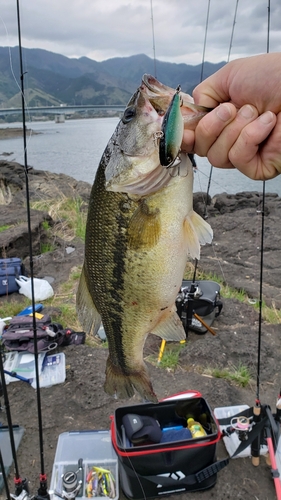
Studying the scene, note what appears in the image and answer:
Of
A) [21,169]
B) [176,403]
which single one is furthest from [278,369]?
[21,169]

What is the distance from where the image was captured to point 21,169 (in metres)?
18.4

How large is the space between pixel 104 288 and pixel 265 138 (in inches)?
40.8

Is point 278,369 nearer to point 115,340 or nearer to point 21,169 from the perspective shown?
point 115,340

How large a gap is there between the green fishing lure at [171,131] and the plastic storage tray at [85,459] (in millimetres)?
2872

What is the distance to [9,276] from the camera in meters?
6.93

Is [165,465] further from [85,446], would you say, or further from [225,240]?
[225,240]

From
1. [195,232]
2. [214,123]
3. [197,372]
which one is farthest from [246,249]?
[214,123]

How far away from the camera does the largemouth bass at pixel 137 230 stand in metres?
1.72

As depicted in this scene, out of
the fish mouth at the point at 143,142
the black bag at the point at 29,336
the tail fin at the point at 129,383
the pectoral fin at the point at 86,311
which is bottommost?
the black bag at the point at 29,336

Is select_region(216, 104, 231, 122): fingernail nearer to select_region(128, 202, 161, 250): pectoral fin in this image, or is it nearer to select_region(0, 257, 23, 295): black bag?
select_region(128, 202, 161, 250): pectoral fin

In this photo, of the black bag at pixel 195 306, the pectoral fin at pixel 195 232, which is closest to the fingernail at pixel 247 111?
the pectoral fin at pixel 195 232

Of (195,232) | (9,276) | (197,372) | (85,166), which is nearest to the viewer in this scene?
(195,232)

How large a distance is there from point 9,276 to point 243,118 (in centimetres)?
609

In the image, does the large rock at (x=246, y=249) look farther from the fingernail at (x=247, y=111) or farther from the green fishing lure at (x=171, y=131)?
the green fishing lure at (x=171, y=131)
